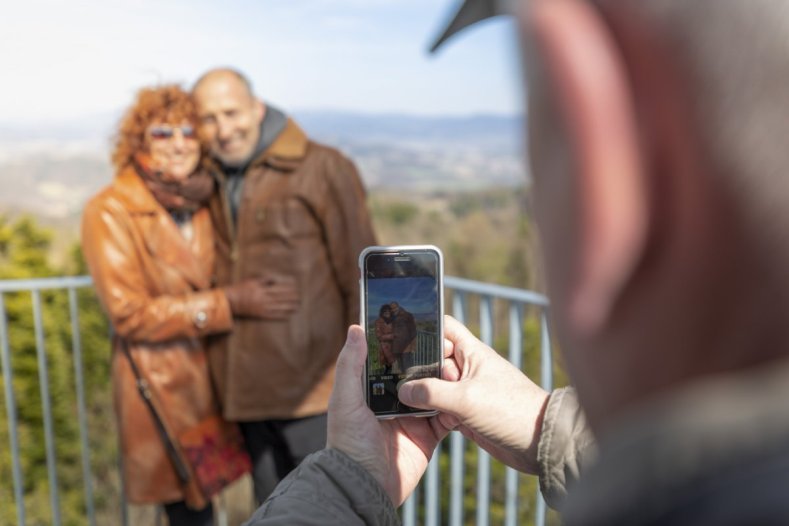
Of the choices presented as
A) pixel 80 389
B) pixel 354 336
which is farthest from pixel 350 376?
pixel 80 389

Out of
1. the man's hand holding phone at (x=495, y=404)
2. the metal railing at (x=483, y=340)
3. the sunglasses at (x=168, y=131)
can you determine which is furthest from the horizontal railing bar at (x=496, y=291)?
the man's hand holding phone at (x=495, y=404)

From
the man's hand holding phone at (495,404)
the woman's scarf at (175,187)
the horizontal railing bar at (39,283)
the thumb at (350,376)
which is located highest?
the woman's scarf at (175,187)

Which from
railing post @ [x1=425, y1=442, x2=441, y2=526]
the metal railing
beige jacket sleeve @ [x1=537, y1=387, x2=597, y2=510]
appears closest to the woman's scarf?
the metal railing

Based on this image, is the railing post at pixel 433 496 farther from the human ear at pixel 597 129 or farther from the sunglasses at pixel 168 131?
the human ear at pixel 597 129

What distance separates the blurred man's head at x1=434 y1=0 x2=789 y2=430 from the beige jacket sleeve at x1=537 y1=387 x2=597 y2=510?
0.54 metres

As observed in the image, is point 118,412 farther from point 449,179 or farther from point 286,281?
point 449,179

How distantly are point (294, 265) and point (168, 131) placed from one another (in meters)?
0.60

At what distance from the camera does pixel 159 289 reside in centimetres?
269

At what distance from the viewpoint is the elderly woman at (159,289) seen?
261 cm

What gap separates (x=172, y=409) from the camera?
269 centimetres

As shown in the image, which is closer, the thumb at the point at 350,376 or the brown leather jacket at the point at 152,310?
the thumb at the point at 350,376

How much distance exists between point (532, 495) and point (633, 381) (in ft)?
8.70

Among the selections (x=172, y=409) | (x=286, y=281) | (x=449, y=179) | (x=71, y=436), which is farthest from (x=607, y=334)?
(x=449, y=179)

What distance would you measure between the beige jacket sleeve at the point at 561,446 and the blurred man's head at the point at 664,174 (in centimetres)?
54
